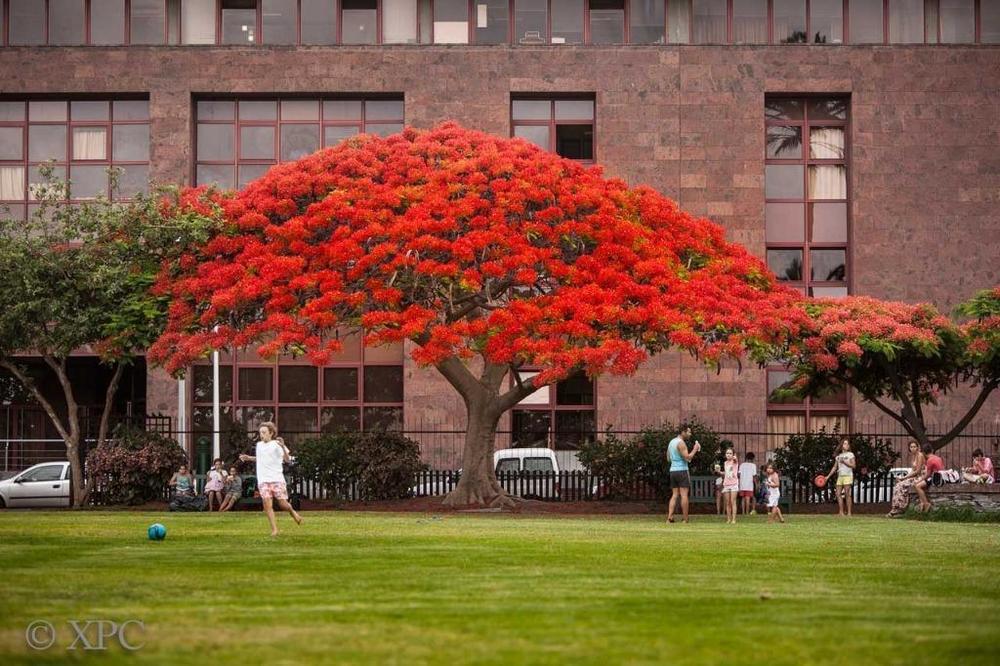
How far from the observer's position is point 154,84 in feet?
165

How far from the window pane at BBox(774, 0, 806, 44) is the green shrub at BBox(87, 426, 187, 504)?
24879mm

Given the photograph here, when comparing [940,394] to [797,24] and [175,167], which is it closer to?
[797,24]

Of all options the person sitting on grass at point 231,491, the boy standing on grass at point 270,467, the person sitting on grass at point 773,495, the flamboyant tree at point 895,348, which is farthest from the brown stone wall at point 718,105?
the boy standing on grass at point 270,467

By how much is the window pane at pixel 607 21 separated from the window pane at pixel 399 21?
19.8 feet

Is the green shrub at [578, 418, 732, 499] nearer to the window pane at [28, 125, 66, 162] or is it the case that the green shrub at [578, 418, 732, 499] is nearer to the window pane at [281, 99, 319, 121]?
the window pane at [281, 99, 319, 121]

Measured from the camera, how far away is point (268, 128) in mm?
50844

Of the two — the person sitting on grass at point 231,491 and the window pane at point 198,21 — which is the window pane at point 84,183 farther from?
the person sitting on grass at point 231,491

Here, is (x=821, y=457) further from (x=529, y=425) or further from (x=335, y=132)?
(x=335, y=132)

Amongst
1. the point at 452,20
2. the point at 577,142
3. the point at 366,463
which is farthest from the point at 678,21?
the point at 366,463

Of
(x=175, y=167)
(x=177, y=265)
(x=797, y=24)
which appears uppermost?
(x=797, y=24)

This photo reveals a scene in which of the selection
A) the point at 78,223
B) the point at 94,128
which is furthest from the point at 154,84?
the point at 78,223

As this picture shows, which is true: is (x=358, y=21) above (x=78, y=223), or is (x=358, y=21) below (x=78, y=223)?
above

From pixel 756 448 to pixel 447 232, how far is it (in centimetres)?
1973

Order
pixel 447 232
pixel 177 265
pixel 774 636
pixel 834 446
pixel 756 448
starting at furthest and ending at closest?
pixel 756 448 < pixel 834 446 < pixel 177 265 < pixel 447 232 < pixel 774 636
